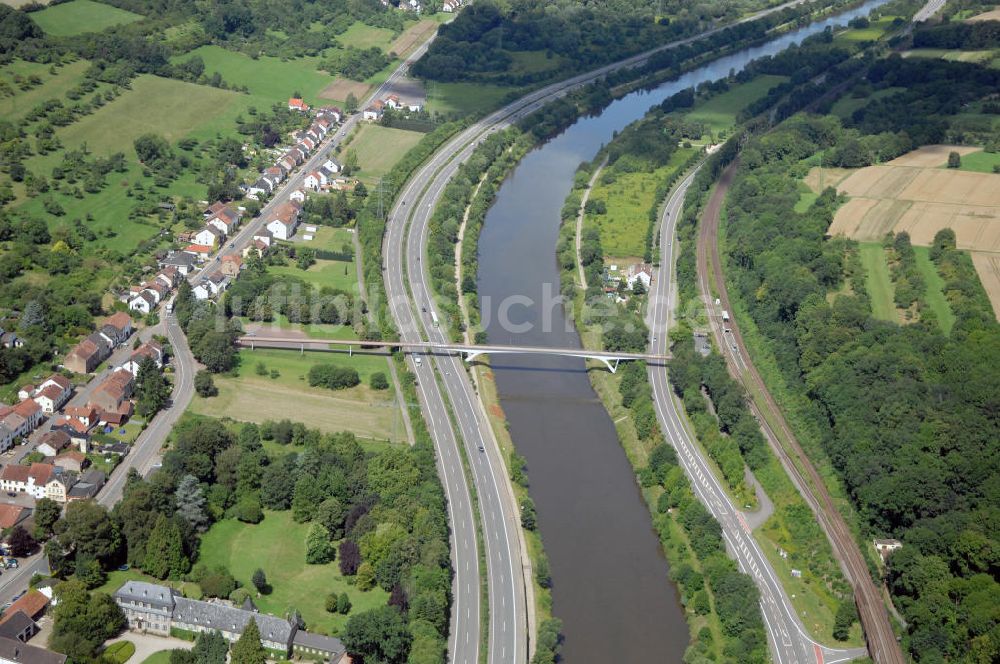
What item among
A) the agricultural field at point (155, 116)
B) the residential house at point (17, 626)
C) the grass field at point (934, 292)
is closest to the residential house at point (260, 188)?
the agricultural field at point (155, 116)

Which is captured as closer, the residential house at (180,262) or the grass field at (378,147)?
the residential house at (180,262)

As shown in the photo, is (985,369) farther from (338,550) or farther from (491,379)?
(338,550)

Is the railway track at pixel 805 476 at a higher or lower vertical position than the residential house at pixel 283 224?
lower

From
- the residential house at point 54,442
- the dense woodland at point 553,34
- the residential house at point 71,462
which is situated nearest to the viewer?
the residential house at point 71,462

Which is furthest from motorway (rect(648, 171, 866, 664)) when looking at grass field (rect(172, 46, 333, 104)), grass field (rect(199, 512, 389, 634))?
grass field (rect(172, 46, 333, 104))

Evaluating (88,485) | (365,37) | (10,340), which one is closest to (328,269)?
(10,340)

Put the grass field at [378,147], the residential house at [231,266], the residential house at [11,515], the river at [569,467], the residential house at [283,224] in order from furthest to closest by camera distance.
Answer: the grass field at [378,147], the residential house at [283,224], the residential house at [231,266], the residential house at [11,515], the river at [569,467]

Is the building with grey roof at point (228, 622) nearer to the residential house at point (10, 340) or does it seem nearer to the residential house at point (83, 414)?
the residential house at point (83, 414)
